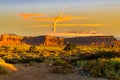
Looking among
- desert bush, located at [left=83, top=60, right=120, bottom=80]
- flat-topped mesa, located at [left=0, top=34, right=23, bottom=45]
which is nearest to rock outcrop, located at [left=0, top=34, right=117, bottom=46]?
flat-topped mesa, located at [left=0, top=34, right=23, bottom=45]

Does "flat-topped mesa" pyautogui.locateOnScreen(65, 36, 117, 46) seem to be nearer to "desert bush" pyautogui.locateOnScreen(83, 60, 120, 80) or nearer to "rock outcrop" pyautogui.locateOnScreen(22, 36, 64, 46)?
"rock outcrop" pyautogui.locateOnScreen(22, 36, 64, 46)

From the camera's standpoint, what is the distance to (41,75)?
2686cm

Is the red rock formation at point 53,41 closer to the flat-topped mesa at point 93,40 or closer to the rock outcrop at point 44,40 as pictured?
the rock outcrop at point 44,40

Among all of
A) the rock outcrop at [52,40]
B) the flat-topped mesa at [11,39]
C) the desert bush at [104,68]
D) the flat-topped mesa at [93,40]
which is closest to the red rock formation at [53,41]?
the rock outcrop at [52,40]

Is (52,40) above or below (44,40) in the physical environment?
below

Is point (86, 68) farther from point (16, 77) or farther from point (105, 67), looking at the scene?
point (16, 77)

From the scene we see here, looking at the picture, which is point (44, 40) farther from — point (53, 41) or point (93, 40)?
point (93, 40)

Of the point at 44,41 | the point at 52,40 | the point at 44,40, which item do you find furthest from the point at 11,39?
the point at 52,40

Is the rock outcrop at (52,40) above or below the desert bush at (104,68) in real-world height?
below

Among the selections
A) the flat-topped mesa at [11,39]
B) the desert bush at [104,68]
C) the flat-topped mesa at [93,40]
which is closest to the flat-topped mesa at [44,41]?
the flat-topped mesa at [11,39]

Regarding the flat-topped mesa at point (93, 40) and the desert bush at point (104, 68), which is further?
the flat-topped mesa at point (93, 40)

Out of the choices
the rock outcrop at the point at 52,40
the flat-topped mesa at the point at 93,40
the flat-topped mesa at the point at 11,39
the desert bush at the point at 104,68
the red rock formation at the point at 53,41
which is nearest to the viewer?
the desert bush at the point at 104,68

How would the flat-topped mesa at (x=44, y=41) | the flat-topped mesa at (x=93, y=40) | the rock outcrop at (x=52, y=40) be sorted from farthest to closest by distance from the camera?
the flat-topped mesa at (x=44, y=41) < the rock outcrop at (x=52, y=40) < the flat-topped mesa at (x=93, y=40)

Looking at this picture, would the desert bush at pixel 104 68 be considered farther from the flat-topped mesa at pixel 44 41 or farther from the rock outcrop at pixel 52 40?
the flat-topped mesa at pixel 44 41
